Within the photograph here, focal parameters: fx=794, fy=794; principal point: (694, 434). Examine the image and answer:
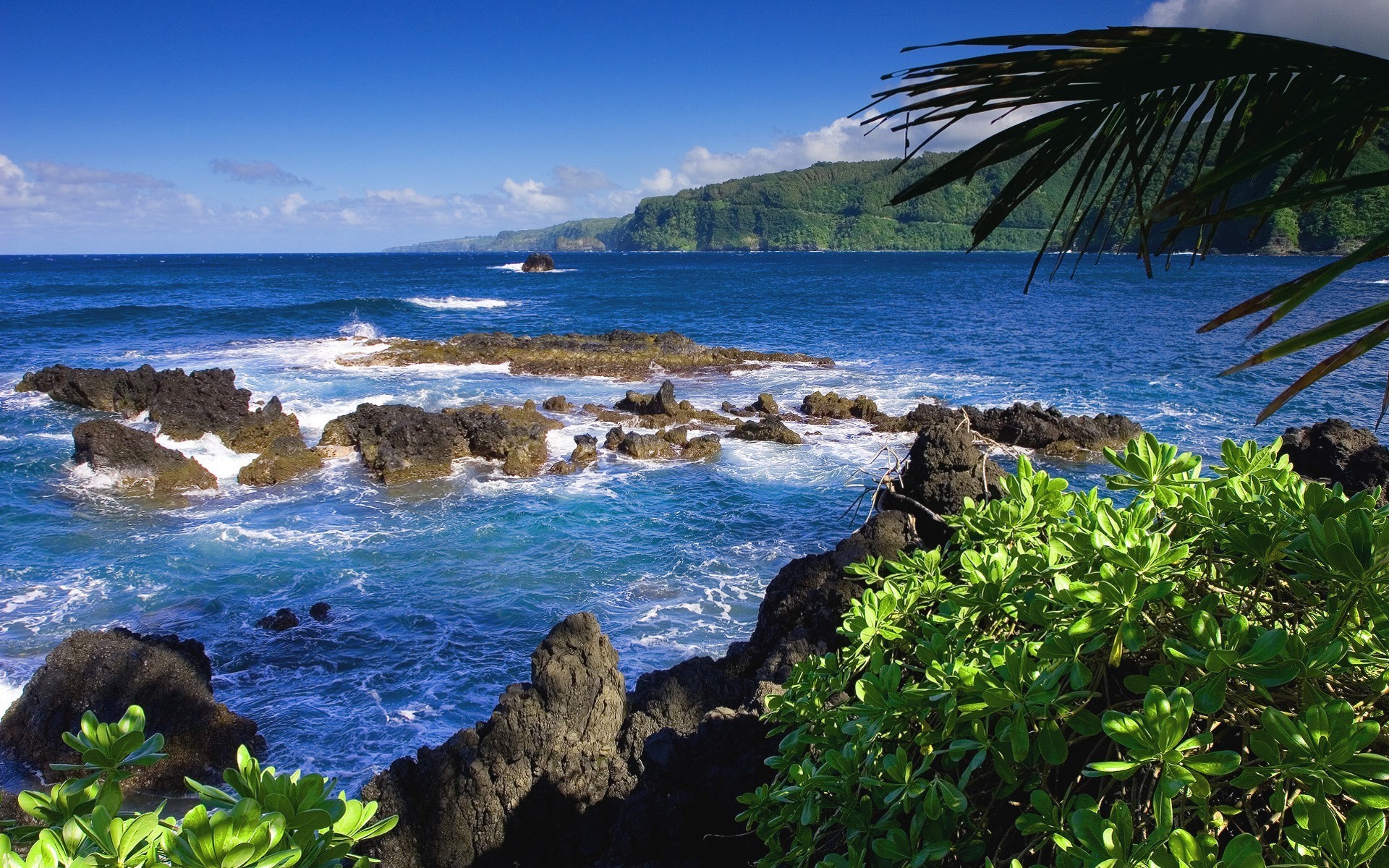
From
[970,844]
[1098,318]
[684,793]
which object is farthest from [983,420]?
[1098,318]

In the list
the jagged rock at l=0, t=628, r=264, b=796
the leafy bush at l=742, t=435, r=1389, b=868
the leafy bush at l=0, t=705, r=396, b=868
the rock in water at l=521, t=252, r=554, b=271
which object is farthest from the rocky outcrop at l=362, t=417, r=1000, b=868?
the rock in water at l=521, t=252, r=554, b=271

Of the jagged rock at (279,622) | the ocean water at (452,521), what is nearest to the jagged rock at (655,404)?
the ocean water at (452,521)

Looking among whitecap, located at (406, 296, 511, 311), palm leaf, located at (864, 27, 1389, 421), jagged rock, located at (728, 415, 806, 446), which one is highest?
whitecap, located at (406, 296, 511, 311)

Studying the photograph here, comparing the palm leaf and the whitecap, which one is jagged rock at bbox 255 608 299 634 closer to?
the palm leaf

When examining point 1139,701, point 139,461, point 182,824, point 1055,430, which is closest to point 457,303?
point 139,461

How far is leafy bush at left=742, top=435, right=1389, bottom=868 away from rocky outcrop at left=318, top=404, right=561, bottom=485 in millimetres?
13302

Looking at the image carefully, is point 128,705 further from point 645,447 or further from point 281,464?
point 645,447

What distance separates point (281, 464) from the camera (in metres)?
14.5

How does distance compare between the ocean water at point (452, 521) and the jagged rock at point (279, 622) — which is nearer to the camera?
the ocean water at point (452, 521)

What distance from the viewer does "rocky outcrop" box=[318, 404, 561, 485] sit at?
1468cm

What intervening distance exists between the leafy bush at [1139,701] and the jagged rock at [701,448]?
13.7 meters

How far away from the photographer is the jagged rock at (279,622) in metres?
8.89

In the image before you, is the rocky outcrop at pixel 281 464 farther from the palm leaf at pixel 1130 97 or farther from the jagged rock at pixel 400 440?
the palm leaf at pixel 1130 97

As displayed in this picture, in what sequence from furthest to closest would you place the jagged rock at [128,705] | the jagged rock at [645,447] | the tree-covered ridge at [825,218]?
the tree-covered ridge at [825,218], the jagged rock at [645,447], the jagged rock at [128,705]
